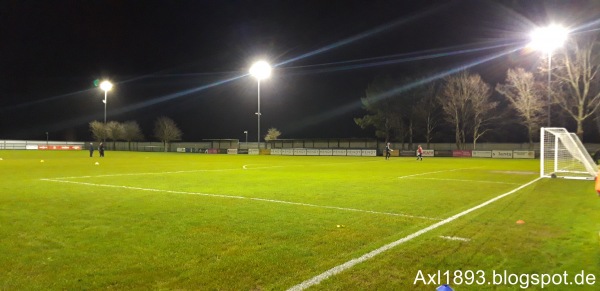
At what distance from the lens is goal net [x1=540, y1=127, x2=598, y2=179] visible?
17.2 meters

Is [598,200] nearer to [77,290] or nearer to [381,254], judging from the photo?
[381,254]

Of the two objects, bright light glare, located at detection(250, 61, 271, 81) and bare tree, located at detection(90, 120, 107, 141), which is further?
bare tree, located at detection(90, 120, 107, 141)

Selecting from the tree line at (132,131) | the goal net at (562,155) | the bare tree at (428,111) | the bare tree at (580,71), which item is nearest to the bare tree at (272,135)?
the tree line at (132,131)

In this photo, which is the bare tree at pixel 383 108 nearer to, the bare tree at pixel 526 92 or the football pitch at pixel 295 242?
the bare tree at pixel 526 92

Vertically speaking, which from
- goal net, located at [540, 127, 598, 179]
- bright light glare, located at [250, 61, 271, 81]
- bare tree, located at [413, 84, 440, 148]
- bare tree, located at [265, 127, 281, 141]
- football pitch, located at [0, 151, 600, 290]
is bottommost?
football pitch, located at [0, 151, 600, 290]

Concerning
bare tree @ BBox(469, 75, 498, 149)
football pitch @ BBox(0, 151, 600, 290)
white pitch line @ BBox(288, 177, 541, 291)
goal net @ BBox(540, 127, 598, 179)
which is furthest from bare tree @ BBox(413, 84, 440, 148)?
white pitch line @ BBox(288, 177, 541, 291)

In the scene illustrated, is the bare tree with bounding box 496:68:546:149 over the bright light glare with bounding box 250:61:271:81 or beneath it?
beneath

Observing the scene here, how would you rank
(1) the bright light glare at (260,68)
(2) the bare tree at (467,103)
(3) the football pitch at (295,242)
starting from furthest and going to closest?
1. (2) the bare tree at (467,103)
2. (1) the bright light glare at (260,68)
3. (3) the football pitch at (295,242)

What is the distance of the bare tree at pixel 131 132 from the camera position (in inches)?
3573

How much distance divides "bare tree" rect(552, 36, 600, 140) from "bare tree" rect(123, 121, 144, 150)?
8561 cm

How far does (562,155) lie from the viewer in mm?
20500

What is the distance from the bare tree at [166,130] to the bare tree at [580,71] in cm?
7298

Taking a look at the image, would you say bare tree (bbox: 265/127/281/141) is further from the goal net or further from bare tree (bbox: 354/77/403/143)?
the goal net

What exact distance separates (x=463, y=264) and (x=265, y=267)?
2.64 metres
